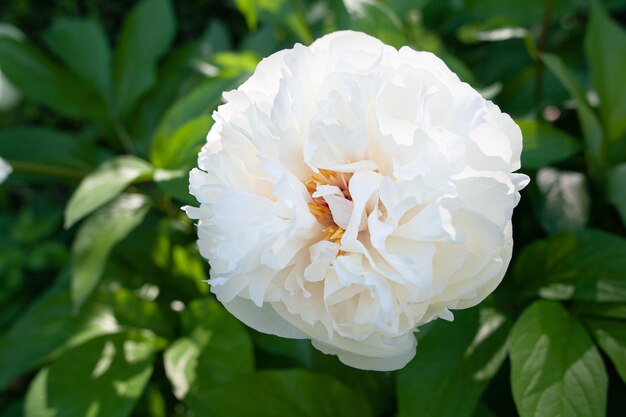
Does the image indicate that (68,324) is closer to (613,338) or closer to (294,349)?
(294,349)

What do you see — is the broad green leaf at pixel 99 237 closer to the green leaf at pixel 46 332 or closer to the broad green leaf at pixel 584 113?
the green leaf at pixel 46 332

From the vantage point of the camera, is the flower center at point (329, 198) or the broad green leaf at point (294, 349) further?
the broad green leaf at point (294, 349)

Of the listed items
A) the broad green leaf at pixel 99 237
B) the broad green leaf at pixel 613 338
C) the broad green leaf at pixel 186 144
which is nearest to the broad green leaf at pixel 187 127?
the broad green leaf at pixel 186 144

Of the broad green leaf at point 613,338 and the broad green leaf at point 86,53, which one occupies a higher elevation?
the broad green leaf at point 613,338

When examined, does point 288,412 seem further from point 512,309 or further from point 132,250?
point 132,250

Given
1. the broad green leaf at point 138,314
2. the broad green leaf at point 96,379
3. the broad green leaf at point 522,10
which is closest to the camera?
the broad green leaf at point 96,379

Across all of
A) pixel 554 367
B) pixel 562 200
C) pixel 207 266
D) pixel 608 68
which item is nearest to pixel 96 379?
pixel 207 266

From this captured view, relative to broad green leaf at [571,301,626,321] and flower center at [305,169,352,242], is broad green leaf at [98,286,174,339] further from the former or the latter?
broad green leaf at [571,301,626,321]
